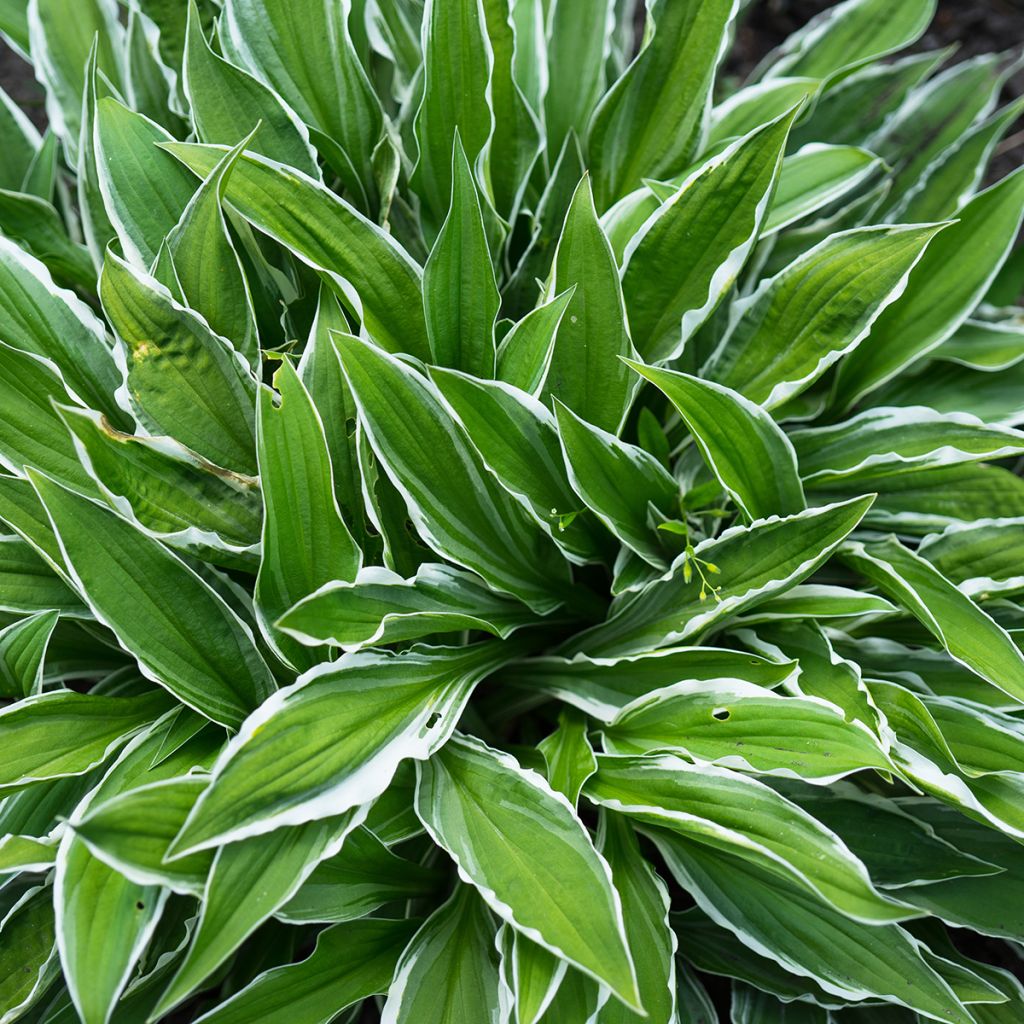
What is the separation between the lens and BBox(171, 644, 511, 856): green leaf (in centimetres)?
67

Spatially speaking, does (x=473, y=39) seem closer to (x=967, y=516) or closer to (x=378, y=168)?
(x=378, y=168)

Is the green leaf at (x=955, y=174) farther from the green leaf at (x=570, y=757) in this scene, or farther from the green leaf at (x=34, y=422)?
the green leaf at (x=34, y=422)

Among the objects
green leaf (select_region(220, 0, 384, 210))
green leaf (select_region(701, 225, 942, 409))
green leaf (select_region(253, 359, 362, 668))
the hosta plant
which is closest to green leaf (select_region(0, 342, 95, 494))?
the hosta plant

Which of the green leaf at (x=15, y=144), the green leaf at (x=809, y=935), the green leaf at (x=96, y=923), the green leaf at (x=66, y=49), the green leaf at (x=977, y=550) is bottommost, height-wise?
the green leaf at (x=809, y=935)

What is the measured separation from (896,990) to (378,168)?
0.94 metres

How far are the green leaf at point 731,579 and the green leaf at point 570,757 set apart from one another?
8 centimetres

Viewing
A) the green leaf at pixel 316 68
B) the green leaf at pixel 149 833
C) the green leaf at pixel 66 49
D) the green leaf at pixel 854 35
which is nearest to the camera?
the green leaf at pixel 149 833

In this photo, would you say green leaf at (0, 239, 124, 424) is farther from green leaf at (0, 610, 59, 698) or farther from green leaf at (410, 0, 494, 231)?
green leaf at (410, 0, 494, 231)

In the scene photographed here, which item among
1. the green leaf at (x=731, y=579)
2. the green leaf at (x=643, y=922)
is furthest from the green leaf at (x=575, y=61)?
the green leaf at (x=643, y=922)

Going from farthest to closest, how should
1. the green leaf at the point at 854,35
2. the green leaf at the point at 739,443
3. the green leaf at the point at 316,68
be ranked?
the green leaf at the point at 854,35 → the green leaf at the point at 316,68 → the green leaf at the point at 739,443

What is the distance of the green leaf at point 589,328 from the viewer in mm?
865

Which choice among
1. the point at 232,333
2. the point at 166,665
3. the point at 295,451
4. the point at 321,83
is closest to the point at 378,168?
the point at 321,83

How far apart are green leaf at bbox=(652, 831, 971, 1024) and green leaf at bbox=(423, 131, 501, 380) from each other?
19.5 inches

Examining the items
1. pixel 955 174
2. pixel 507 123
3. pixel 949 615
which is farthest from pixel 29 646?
pixel 955 174
